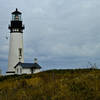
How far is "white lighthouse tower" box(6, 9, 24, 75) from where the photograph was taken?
43766 mm

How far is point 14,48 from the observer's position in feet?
145

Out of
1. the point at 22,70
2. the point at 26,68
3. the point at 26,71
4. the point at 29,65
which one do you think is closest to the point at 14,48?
the point at 29,65

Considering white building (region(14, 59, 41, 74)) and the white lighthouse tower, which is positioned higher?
the white lighthouse tower

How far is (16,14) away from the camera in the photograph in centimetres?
4716

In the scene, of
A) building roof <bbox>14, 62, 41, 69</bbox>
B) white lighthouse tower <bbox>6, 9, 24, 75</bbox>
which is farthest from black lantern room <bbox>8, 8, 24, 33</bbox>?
building roof <bbox>14, 62, 41, 69</bbox>

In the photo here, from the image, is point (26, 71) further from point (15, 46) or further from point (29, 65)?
point (15, 46)

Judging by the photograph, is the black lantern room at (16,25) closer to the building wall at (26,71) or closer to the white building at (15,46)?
the white building at (15,46)

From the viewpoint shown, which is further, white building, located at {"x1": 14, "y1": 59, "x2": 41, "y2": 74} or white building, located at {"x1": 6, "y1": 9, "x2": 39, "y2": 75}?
white building, located at {"x1": 6, "y1": 9, "x2": 39, "y2": 75}

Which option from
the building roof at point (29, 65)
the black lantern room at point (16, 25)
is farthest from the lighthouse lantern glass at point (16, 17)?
the building roof at point (29, 65)

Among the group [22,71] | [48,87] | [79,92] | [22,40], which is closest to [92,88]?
[79,92]

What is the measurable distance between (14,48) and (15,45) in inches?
21.8

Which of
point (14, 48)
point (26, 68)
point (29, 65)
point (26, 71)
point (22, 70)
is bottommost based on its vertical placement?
point (26, 71)

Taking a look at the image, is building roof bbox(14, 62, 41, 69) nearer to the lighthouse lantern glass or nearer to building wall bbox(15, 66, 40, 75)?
building wall bbox(15, 66, 40, 75)

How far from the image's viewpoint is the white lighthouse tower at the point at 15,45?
144ft
